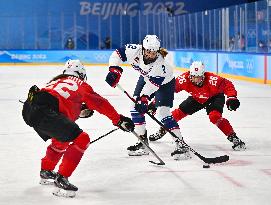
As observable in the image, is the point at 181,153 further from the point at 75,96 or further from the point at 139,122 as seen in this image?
the point at 75,96

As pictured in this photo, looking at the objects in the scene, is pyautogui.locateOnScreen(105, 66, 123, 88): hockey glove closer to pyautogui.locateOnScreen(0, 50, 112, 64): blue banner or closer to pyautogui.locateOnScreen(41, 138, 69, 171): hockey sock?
pyautogui.locateOnScreen(41, 138, 69, 171): hockey sock

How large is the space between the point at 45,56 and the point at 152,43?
21.0 m

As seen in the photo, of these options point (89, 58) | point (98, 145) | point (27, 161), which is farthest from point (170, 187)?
point (89, 58)

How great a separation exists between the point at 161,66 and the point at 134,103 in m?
0.40

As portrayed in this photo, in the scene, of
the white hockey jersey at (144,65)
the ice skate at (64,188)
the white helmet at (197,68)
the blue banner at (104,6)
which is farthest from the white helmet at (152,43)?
the blue banner at (104,6)

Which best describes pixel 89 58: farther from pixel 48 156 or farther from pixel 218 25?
pixel 48 156

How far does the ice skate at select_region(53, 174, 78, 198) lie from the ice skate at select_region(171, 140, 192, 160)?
1516 millimetres

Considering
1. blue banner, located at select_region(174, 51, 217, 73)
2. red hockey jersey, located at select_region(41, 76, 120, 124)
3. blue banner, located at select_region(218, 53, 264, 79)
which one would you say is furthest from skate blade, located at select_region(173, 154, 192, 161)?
blue banner, located at select_region(174, 51, 217, 73)

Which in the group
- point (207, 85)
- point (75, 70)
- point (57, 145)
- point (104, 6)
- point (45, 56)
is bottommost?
point (45, 56)

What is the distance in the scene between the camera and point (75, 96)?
394 centimetres

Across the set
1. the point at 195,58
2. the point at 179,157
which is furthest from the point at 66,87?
the point at 195,58

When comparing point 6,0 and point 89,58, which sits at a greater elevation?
point 6,0

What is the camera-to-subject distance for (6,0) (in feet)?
96.2

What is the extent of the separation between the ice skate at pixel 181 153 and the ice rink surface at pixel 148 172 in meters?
0.05
